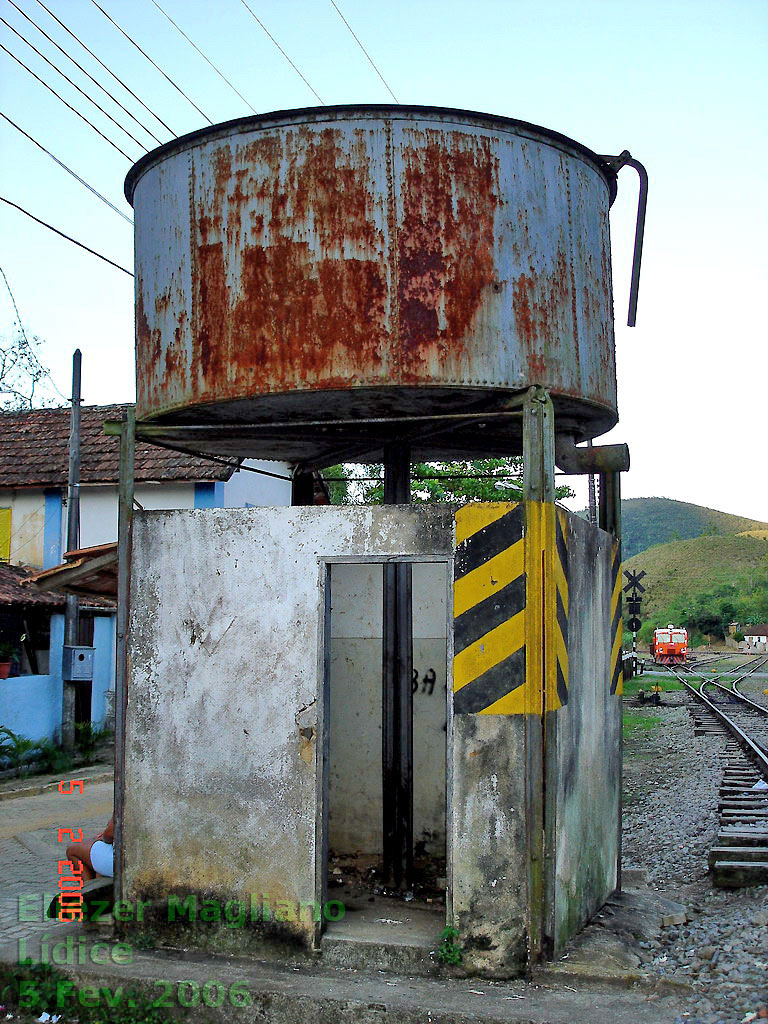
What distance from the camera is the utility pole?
Result: 16281 millimetres

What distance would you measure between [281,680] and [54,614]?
12.8 meters

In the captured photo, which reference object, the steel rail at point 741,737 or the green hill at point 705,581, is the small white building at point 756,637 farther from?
the steel rail at point 741,737

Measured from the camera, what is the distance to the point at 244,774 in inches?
234

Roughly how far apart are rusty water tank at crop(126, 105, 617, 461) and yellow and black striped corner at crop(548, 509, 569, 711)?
85cm

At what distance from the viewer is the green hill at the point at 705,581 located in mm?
69562

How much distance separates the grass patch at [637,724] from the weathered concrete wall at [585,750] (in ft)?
44.9

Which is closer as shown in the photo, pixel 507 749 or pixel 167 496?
pixel 507 749

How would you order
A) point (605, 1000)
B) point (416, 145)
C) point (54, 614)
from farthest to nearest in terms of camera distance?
point (54, 614)
point (416, 145)
point (605, 1000)

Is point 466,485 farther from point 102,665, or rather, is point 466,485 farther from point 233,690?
point 233,690

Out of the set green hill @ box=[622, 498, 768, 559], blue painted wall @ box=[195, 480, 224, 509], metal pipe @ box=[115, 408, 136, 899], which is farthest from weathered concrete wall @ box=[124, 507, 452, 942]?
green hill @ box=[622, 498, 768, 559]

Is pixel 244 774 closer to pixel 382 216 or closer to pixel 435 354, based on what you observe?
pixel 435 354

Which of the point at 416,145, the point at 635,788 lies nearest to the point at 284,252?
the point at 416,145
